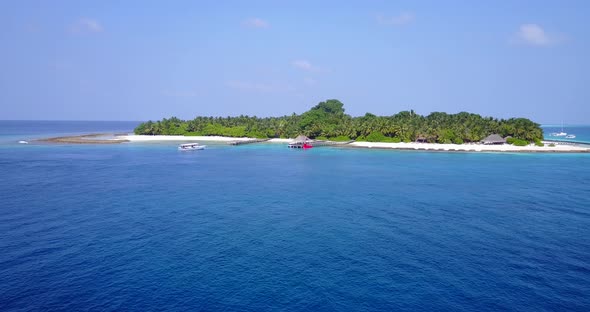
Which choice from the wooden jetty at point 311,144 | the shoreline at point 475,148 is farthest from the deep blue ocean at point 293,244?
the wooden jetty at point 311,144

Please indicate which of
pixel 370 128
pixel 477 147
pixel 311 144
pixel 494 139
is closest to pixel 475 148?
pixel 477 147

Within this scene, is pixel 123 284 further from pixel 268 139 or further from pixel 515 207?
pixel 268 139

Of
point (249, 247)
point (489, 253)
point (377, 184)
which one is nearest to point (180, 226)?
point (249, 247)

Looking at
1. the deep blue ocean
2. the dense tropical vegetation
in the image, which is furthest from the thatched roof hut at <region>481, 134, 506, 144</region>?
the deep blue ocean

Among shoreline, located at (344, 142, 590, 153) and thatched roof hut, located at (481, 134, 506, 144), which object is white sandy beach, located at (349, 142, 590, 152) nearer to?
shoreline, located at (344, 142, 590, 153)

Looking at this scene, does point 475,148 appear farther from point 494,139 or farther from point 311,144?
point 311,144

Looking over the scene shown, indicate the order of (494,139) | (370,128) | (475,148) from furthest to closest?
(370,128) < (494,139) < (475,148)
